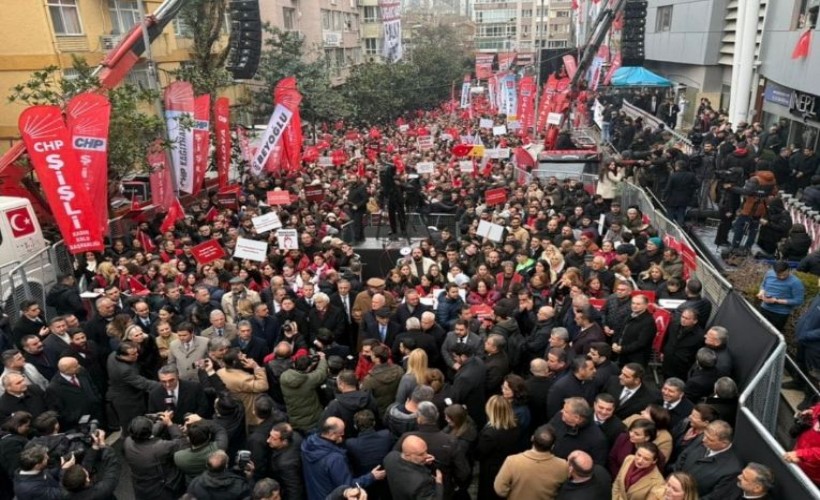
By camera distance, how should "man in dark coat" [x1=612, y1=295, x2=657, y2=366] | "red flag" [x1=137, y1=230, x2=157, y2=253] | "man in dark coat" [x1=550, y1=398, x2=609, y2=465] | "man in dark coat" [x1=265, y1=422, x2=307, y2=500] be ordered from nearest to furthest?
1. "man in dark coat" [x1=550, y1=398, x2=609, y2=465]
2. "man in dark coat" [x1=265, y1=422, x2=307, y2=500]
3. "man in dark coat" [x1=612, y1=295, x2=657, y2=366]
4. "red flag" [x1=137, y1=230, x2=157, y2=253]

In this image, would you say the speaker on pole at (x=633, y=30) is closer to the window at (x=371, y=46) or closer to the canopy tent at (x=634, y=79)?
the canopy tent at (x=634, y=79)

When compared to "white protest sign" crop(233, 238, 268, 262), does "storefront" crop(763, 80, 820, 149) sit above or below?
above

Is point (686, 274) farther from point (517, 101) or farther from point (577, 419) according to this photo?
point (517, 101)

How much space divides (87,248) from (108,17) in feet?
62.4

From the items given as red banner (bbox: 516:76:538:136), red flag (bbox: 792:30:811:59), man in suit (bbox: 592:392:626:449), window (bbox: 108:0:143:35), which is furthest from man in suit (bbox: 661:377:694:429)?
window (bbox: 108:0:143:35)

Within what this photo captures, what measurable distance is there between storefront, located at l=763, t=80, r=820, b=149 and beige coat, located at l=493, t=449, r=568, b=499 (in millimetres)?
16531

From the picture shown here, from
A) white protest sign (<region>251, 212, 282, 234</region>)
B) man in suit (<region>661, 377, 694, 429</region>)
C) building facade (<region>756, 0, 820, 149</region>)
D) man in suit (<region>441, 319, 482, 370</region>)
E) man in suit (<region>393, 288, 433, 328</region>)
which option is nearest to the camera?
man in suit (<region>661, 377, 694, 429</region>)

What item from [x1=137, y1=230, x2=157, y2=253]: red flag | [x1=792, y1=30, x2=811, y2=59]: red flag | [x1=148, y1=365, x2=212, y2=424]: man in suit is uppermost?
[x1=792, y1=30, x2=811, y2=59]: red flag

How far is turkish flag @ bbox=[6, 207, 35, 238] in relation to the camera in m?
11.4

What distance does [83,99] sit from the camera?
1131 centimetres

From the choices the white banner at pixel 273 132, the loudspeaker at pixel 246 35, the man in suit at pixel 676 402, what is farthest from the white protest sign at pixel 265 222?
the man in suit at pixel 676 402

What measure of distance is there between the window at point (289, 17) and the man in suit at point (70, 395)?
40.9 meters

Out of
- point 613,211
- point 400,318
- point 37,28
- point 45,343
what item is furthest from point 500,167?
point 37,28

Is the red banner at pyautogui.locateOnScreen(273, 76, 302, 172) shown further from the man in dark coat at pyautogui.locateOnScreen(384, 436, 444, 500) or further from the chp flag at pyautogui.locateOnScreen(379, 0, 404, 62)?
the chp flag at pyautogui.locateOnScreen(379, 0, 404, 62)
